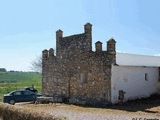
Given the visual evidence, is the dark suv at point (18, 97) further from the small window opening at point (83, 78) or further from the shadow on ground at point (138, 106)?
the shadow on ground at point (138, 106)

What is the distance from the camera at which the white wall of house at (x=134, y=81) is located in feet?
69.4

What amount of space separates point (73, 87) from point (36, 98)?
13.7 feet

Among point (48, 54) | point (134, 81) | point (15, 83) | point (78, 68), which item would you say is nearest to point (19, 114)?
point (78, 68)

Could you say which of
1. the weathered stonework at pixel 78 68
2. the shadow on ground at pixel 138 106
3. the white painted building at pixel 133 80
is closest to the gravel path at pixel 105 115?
the shadow on ground at pixel 138 106

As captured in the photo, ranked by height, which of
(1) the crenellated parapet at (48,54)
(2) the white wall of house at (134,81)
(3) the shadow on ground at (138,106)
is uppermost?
(1) the crenellated parapet at (48,54)

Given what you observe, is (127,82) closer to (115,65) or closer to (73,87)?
(115,65)

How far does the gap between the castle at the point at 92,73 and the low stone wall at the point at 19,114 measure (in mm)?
8787

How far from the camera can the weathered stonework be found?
2136 cm

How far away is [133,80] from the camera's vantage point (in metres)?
22.8

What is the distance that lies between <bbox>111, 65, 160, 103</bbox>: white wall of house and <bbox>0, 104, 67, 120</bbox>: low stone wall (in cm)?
895

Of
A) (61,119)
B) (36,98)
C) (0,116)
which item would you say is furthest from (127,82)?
(61,119)

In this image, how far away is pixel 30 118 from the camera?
12453 mm

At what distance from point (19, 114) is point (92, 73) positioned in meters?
10.1

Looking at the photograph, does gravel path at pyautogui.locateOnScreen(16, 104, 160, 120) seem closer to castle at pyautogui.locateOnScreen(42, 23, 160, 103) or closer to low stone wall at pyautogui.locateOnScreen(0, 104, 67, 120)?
low stone wall at pyautogui.locateOnScreen(0, 104, 67, 120)
